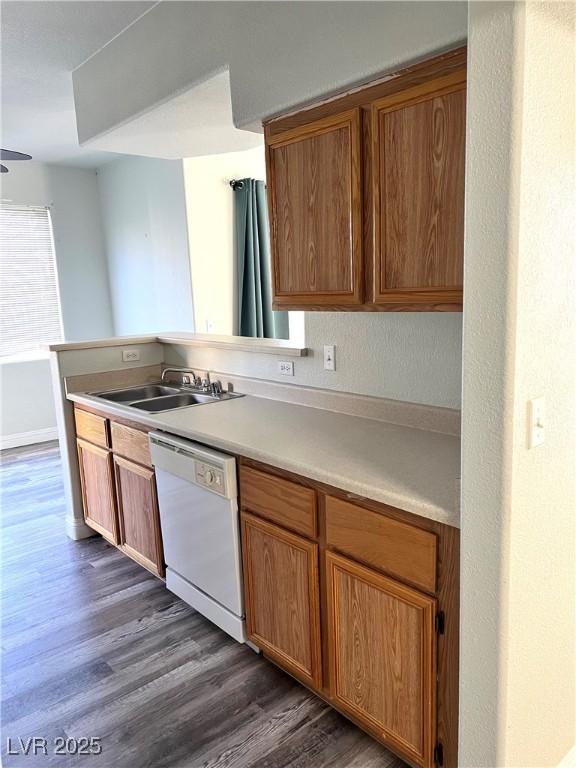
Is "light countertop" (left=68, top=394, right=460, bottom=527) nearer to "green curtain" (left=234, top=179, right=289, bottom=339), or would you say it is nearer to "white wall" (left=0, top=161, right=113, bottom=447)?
"green curtain" (left=234, top=179, right=289, bottom=339)

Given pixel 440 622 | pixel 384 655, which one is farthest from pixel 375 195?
pixel 384 655

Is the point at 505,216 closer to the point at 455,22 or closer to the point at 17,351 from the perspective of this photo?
the point at 455,22

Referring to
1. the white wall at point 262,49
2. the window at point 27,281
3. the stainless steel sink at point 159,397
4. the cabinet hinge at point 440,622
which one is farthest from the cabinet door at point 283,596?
the window at point 27,281

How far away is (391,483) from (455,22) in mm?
1265

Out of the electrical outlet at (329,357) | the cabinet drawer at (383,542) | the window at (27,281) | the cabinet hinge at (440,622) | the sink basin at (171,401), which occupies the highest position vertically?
the window at (27,281)

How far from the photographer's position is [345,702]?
1.84 metres

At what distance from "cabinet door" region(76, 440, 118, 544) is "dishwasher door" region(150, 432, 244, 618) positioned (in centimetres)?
59

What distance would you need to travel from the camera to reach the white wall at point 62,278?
5.61 meters

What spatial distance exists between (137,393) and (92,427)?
0.37 meters

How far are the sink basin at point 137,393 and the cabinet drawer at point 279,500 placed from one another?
1.37m

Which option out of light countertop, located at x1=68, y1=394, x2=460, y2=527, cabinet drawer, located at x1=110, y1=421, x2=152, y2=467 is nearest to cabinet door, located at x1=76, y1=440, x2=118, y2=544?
cabinet drawer, located at x1=110, y1=421, x2=152, y2=467

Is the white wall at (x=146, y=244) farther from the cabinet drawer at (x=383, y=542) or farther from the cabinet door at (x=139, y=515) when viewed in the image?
the cabinet drawer at (x=383, y=542)

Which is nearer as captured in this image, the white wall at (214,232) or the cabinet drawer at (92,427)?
the cabinet drawer at (92,427)

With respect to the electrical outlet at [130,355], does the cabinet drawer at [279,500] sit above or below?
below
